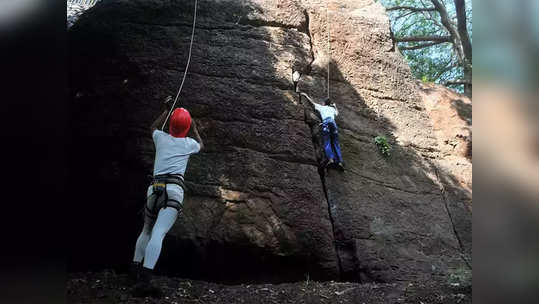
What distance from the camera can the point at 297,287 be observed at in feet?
19.5

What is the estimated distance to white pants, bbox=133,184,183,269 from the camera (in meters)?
5.10

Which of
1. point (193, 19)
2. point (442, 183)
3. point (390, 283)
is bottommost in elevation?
point (390, 283)

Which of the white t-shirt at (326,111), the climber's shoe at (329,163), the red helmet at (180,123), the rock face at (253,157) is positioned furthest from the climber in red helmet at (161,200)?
the white t-shirt at (326,111)

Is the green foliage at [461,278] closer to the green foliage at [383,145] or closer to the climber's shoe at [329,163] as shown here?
the green foliage at [383,145]

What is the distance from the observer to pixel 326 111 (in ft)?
23.4

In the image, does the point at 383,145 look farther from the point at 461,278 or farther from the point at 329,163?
the point at 461,278

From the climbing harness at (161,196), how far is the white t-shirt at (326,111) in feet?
8.23

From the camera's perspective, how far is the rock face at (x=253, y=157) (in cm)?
614

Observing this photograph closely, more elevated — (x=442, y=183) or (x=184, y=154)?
(x=184, y=154)
